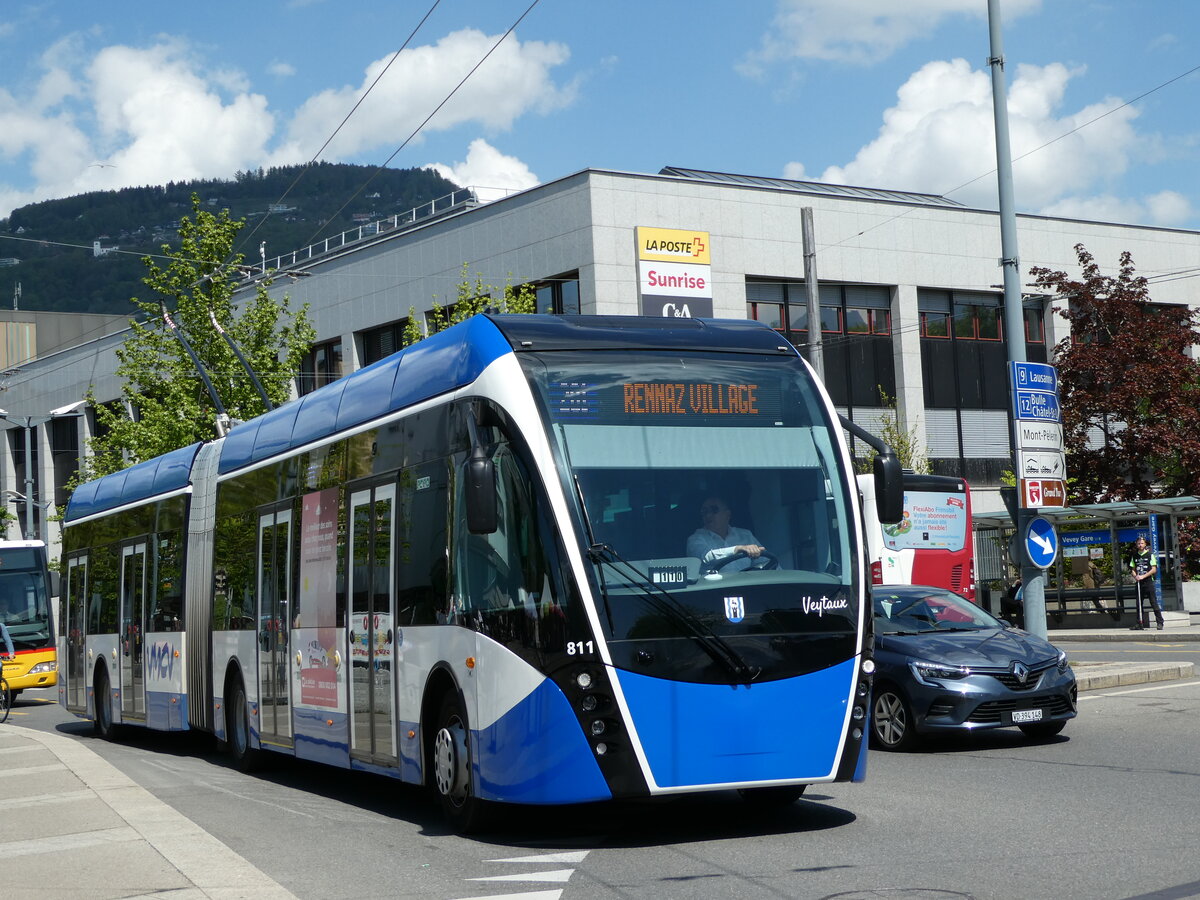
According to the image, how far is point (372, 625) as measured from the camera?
37.0 feet

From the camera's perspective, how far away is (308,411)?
13.3m

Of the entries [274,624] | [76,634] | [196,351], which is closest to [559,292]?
[196,351]

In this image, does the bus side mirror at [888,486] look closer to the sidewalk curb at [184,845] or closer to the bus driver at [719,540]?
the bus driver at [719,540]

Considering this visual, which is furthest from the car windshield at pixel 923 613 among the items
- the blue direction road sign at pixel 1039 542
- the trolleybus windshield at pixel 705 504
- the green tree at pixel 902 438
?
the green tree at pixel 902 438

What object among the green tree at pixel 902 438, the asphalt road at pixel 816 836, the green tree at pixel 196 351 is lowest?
the asphalt road at pixel 816 836

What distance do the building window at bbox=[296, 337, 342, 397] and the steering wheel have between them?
42.0 meters

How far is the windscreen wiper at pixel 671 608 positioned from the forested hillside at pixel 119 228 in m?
119

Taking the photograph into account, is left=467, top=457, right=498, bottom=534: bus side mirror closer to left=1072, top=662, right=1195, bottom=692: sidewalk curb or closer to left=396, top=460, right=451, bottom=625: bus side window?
left=396, top=460, right=451, bottom=625: bus side window

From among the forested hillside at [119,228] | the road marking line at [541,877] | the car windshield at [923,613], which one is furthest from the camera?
the forested hillside at [119,228]

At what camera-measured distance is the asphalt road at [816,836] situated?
753cm

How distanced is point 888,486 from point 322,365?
43252mm

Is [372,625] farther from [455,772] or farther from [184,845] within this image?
[184,845]

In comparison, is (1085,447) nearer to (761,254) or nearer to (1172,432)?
(1172,432)

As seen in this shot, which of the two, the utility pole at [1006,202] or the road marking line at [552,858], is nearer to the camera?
the road marking line at [552,858]
